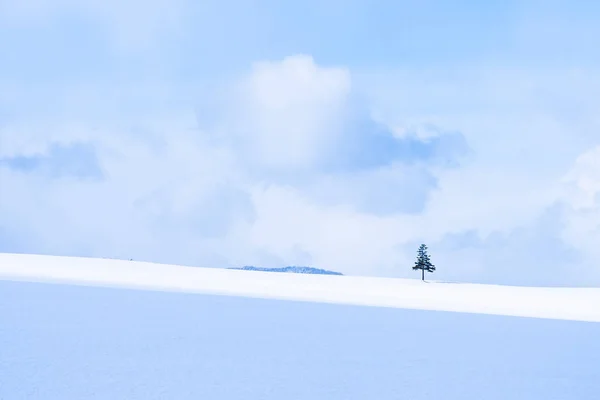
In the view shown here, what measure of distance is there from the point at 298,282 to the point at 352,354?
22.4 meters

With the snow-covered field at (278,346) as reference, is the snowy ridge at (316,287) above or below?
above

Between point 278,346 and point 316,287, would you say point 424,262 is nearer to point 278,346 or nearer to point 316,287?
point 316,287

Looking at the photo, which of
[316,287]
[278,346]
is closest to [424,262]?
[316,287]

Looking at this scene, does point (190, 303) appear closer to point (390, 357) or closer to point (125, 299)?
point (125, 299)

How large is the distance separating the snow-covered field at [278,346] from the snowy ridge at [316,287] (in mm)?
375

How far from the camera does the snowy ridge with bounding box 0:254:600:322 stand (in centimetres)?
2694

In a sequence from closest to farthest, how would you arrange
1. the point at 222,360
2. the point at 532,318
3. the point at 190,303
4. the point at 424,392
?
the point at 424,392
the point at 222,360
the point at 190,303
the point at 532,318

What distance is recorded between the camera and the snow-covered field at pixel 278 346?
9961 millimetres

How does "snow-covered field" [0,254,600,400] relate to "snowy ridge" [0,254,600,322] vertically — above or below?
below

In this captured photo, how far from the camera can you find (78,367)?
10766 millimetres

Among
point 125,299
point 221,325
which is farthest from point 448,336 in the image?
point 125,299

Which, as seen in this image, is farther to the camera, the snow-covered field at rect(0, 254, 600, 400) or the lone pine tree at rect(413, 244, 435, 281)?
the lone pine tree at rect(413, 244, 435, 281)

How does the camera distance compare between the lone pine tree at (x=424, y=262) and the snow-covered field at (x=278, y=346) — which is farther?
the lone pine tree at (x=424, y=262)

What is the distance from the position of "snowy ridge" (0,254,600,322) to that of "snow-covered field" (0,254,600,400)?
1.23ft
